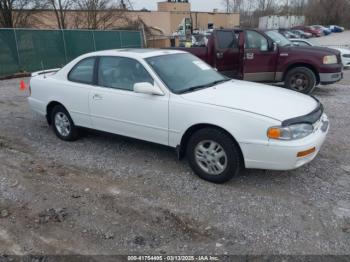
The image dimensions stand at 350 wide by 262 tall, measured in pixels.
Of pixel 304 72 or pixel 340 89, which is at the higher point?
pixel 304 72

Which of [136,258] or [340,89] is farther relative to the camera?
[340,89]

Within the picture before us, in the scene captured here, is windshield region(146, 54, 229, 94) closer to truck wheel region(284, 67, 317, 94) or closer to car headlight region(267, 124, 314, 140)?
car headlight region(267, 124, 314, 140)

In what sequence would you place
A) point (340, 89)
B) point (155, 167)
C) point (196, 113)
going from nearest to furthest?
1. point (196, 113)
2. point (155, 167)
3. point (340, 89)

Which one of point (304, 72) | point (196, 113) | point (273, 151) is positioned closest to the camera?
point (273, 151)

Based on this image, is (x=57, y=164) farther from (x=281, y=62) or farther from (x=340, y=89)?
(x=340, y=89)

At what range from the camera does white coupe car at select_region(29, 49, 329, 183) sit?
3547 mm

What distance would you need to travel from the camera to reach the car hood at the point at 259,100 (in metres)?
3.62

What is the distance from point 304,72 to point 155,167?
602 cm

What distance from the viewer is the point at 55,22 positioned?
24.1 m

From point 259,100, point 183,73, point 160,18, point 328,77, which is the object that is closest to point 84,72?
point 183,73

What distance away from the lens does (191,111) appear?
3.87m

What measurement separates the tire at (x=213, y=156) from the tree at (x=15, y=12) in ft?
56.1

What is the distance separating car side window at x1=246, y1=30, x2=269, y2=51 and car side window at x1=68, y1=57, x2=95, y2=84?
17.9 feet

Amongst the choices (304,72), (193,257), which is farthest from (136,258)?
(304,72)
